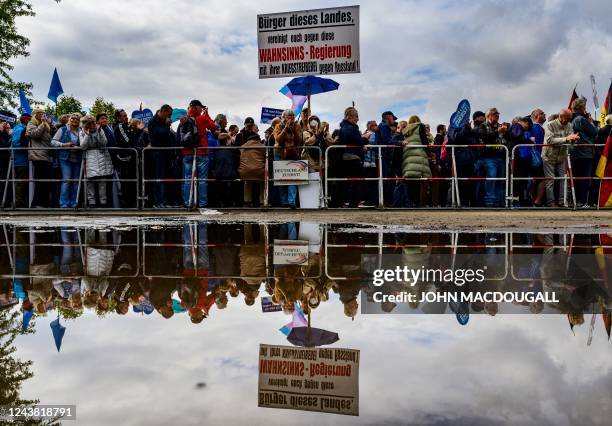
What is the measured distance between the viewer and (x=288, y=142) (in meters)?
15.0

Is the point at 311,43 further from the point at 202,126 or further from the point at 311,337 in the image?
the point at 311,337

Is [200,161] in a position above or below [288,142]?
below

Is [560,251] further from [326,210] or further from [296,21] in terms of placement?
[296,21]

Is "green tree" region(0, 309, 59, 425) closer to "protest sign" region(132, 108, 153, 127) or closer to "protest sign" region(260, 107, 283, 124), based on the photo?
"protest sign" region(260, 107, 283, 124)

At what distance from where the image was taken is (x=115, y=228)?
10.0 meters

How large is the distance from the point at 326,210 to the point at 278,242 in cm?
722

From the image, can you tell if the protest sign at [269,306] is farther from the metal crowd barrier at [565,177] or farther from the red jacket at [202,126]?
the metal crowd barrier at [565,177]

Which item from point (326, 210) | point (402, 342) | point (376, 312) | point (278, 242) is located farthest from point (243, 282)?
point (326, 210)

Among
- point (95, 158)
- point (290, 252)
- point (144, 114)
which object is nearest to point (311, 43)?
point (95, 158)

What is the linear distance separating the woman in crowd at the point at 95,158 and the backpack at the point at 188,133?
1704 mm

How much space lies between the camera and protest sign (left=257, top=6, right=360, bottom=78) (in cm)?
1658

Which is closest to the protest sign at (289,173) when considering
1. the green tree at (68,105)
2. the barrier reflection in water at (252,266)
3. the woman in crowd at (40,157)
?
the woman in crowd at (40,157)

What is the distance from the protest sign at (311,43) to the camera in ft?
54.4

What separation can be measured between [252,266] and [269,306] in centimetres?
Result: 174
